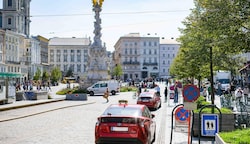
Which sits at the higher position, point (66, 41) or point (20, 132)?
point (66, 41)

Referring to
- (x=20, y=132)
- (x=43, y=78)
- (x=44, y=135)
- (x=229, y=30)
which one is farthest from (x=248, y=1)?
(x=43, y=78)

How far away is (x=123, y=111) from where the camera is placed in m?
11.9

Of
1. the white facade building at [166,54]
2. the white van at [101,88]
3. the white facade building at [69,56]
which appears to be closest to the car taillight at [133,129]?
the white van at [101,88]

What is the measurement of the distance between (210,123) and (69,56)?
15621cm

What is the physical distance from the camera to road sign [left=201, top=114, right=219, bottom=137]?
10703 mm

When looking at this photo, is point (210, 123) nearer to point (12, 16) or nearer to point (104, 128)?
point (104, 128)

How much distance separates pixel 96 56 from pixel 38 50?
251 ft

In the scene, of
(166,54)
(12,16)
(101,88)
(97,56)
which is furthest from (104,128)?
(166,54)

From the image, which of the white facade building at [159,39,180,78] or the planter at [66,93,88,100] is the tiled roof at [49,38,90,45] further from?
the planter at [66,93,88,100]

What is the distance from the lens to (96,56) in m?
62.4

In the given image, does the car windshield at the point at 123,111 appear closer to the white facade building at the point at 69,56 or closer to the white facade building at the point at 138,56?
the white facade building at the point at 138,56

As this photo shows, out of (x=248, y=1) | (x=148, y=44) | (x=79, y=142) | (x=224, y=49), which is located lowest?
(x=79, y=142)

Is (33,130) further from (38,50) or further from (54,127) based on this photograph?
(38,50)

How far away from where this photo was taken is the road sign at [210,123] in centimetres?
1070
